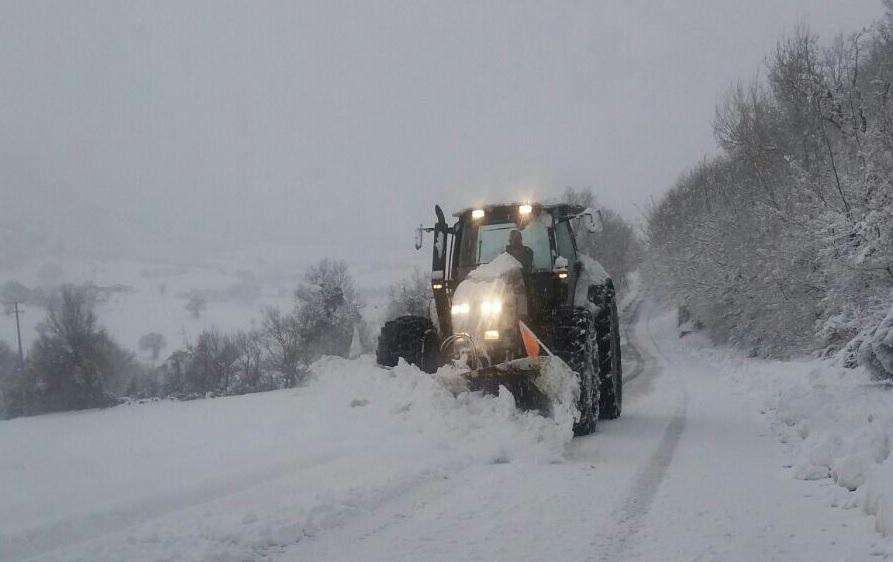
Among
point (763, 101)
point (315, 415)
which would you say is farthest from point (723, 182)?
A: point (315, 415)

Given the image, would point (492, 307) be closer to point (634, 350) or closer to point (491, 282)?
point (491, 282)

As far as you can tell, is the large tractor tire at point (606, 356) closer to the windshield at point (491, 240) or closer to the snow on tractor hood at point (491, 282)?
the windshield at point (491, 240)

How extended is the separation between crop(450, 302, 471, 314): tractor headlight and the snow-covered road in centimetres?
78

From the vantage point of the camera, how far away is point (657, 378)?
15.6m

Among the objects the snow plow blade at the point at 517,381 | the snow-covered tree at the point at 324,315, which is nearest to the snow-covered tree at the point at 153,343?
the snow-covered tree at the point at 324,315

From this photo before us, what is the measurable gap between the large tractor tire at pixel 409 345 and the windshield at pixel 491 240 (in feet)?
3.15

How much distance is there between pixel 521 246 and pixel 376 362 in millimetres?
2103

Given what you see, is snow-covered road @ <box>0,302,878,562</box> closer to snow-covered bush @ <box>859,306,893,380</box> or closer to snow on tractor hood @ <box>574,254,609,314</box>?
snow on tractor hood @ <box>574,254,609,314</box>

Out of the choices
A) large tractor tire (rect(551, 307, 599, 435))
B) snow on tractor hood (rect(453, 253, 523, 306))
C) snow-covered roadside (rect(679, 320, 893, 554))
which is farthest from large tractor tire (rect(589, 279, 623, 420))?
snow-covered roadside (rect(679, 320, 893, 554))

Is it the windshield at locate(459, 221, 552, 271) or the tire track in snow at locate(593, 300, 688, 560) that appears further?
the windshield at locate(459, 221, 552, 271)

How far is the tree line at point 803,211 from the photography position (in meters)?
11.8

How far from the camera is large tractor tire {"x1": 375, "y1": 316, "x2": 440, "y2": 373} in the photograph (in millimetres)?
7633

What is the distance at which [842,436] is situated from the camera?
5336 millimetres

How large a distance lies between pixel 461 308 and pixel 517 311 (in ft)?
1.84
